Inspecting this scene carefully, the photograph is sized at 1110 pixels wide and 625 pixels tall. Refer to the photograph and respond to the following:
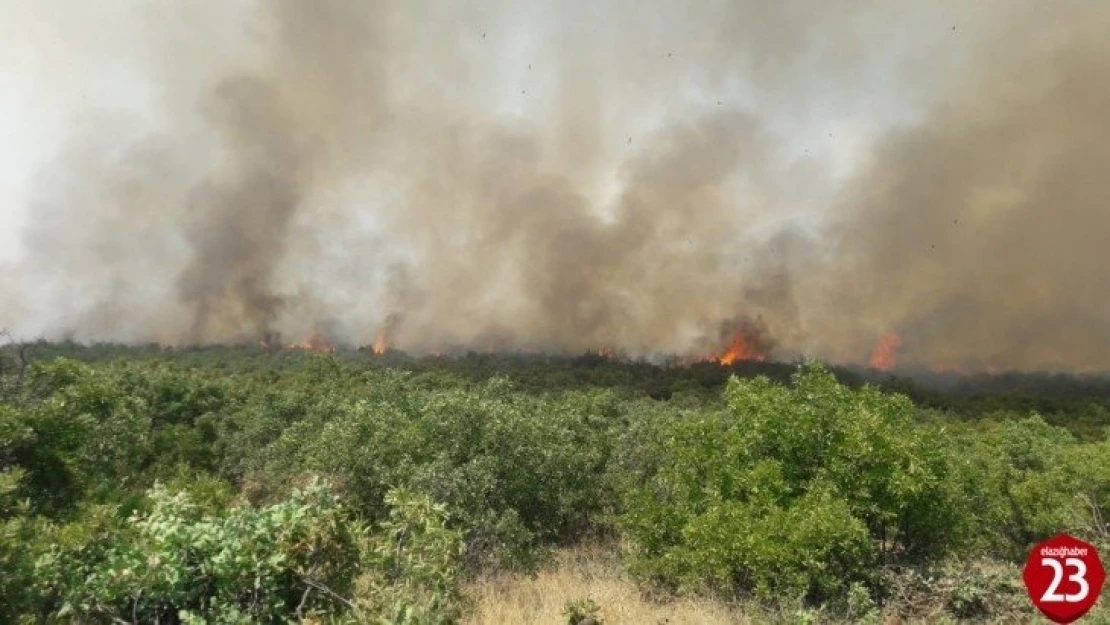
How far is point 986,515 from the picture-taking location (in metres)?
18.6

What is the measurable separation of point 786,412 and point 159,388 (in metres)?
44.8

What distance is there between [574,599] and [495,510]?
19.2 feet

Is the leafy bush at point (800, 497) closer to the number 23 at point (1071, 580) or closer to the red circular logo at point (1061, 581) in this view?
the red circular logo at point (1061, 581)

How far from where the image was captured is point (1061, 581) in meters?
11.8

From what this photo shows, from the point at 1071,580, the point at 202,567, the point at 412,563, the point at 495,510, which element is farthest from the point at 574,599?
the point at 202,567

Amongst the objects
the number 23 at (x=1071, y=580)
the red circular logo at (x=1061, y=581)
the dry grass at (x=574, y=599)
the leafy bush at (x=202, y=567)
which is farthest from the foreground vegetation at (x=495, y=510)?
the number 23 at (x=1071, y=580)

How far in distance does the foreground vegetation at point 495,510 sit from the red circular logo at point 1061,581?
8.62ft

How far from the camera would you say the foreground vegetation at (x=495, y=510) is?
7.05m

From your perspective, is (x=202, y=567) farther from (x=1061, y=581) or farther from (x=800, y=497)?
Answer: (x=1061, y=581)

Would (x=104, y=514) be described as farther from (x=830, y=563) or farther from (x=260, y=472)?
(x=260, y=472)

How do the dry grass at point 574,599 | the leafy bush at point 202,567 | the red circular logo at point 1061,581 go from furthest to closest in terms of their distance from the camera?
the dry grass at point 574,599 < the red circular logo at point 1061,581 < the leafy bush at point 202,567

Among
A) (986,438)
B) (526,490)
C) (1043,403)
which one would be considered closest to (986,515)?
(526,490)

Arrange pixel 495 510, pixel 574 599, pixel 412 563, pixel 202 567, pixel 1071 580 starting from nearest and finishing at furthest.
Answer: pixel 202 567 < pixel 412 563 < pixel 1071 580 < pixel 574 599 < pixel 495 510

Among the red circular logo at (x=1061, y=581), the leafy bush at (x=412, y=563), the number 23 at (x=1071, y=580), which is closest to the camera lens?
the leafy bush at (x=412, y=563)
